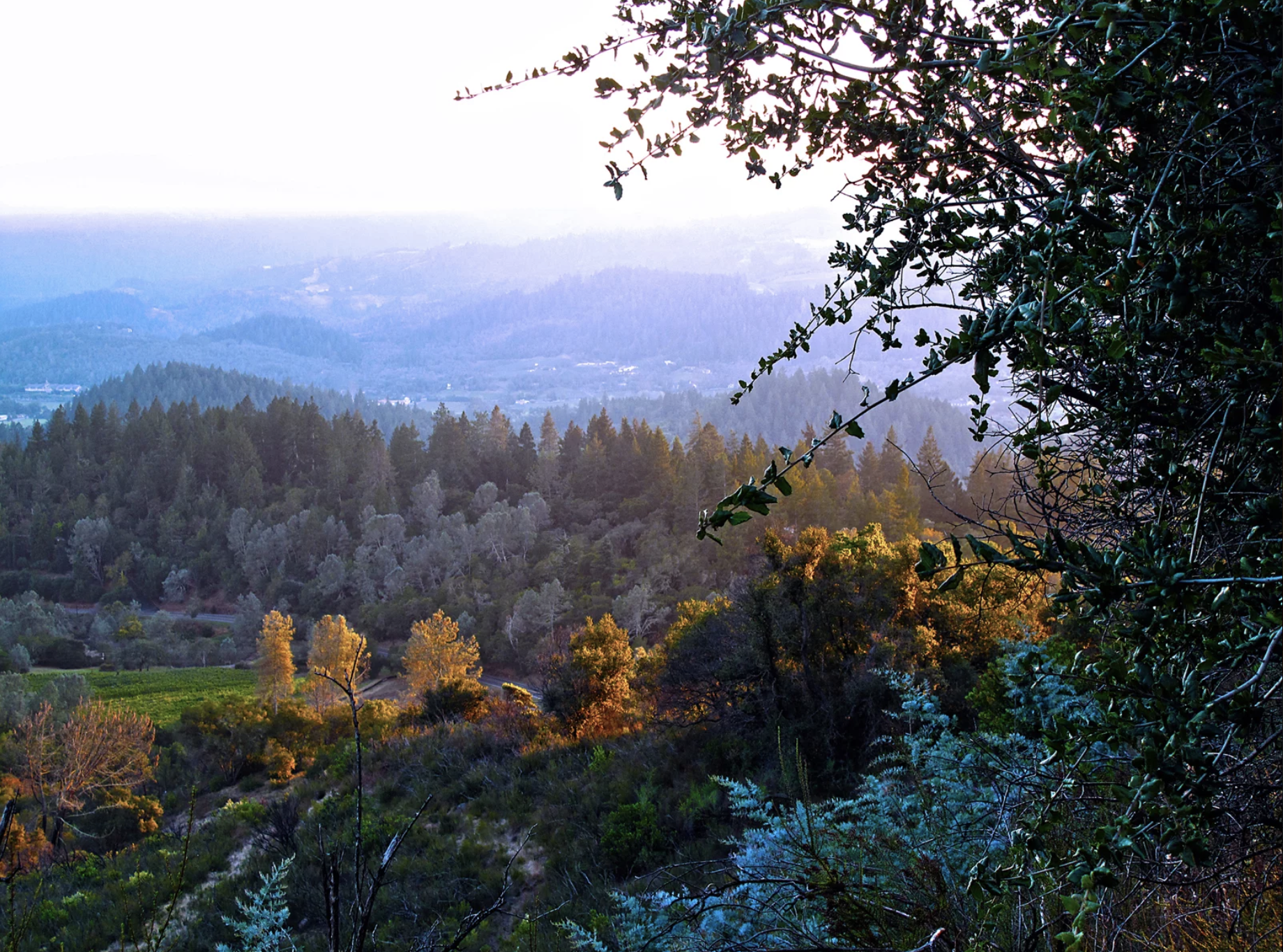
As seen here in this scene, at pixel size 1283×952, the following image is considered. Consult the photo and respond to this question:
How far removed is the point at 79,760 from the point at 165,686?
17353 mm

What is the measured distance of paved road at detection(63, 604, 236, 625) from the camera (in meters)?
47.6

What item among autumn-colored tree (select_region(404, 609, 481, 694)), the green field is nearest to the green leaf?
autumn-colored tree (select_region(404, 609, 481, 694))

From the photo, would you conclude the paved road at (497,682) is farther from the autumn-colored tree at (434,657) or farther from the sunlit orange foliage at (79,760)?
the sunlit orange foliage at (79,760)

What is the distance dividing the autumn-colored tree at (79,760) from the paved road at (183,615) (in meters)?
30.6

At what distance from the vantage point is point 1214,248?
1.10 meters

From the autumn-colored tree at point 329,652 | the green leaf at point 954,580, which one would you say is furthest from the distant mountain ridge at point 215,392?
the green leaf at point 954,580

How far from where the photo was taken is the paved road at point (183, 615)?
156ft

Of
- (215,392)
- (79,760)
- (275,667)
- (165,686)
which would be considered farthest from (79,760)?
(215,392)

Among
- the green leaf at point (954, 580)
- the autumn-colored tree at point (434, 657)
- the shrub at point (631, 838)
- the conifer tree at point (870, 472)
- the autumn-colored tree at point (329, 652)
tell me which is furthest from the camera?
the conifer tree at point (870, 472)

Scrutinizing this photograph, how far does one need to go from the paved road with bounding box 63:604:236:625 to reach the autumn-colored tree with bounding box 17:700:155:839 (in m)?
30.6

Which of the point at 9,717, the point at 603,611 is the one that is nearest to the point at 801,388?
the point at 603,611

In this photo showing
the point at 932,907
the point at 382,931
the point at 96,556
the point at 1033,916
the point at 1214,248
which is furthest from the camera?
the point at 96,556

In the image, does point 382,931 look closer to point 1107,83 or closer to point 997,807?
point 997,807

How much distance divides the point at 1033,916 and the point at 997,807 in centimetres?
35
